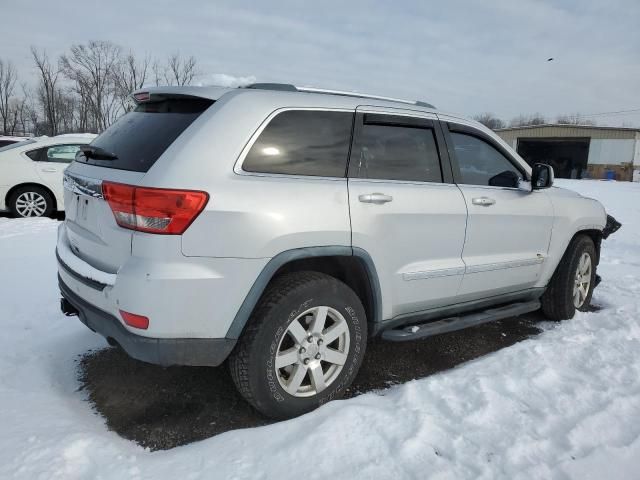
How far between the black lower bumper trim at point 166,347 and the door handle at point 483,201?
201 centimetres

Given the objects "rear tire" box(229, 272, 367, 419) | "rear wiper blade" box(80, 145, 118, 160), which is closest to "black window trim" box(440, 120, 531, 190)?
"rear tire" box(229, 272, 367, 419)

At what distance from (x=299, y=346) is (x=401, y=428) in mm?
688

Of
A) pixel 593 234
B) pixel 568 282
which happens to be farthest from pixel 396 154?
pixel 593 234

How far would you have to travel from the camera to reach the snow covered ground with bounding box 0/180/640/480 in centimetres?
220

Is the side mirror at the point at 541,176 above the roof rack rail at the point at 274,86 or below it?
below

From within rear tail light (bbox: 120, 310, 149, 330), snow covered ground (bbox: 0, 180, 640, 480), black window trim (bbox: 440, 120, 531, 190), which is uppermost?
black window trim (bbox: 440, 120, 531, 190)

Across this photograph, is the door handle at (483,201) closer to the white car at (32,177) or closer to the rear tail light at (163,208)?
the rear tail light at (163,208)

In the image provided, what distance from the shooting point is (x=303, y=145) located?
2727 millimetres

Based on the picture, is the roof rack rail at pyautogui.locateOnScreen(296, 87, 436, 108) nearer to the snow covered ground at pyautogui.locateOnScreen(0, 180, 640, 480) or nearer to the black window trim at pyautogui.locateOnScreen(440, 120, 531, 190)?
the black window trim at pyautogui.locateOnScreen(440, 120, 531, 190)

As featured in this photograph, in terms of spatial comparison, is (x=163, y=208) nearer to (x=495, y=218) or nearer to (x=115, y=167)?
(x=115, y=167)

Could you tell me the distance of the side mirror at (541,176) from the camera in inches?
148

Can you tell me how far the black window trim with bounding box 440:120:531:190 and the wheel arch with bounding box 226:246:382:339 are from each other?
1.09 metres

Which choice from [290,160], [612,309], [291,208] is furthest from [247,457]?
[612,309]

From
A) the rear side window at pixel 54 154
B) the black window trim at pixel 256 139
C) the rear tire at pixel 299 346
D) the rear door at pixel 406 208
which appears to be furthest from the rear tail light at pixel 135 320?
the rear side window at pixel 54 154
